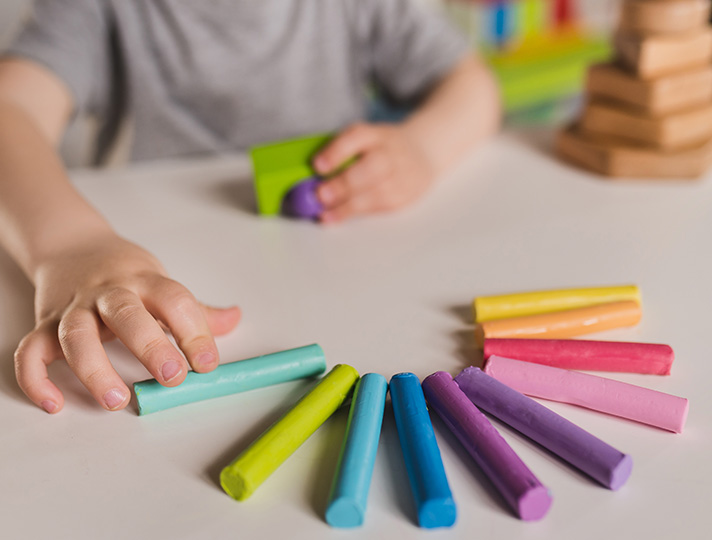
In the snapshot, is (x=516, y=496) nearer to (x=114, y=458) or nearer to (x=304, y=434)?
(x=304, y=434)

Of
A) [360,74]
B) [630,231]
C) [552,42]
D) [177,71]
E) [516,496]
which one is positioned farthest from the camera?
[552,42]

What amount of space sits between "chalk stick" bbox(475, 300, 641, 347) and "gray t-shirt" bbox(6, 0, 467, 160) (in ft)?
2.13

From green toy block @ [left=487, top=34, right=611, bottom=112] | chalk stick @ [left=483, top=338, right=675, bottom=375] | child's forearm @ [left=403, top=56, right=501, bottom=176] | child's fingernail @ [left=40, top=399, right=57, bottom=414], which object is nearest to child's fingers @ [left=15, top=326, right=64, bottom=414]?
child's fingernail @ [left=40, top=399, right=57, bottom=414]

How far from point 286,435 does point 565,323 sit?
0.25 meters

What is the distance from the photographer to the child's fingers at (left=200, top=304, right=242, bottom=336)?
21.9 inches

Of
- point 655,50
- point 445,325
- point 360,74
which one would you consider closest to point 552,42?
point 360,74

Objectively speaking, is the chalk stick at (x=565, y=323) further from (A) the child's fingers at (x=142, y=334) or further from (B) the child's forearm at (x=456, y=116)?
(B) the child's forearm at (x=456, y=116)

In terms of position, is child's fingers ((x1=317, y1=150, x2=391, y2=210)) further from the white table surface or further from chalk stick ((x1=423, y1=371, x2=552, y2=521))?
chalk stick ((x1=423, y1=371, x2=552, y2=521))

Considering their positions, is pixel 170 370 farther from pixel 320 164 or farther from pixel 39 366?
pixel 320 164

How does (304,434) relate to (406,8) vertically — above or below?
below

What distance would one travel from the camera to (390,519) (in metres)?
0.38

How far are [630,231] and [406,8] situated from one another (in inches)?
22.9

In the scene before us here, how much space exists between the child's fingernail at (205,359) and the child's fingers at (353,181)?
1.06ft

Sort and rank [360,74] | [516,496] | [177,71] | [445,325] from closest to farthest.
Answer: [516,496]
[445,325]
[177,71]
[360,74]
